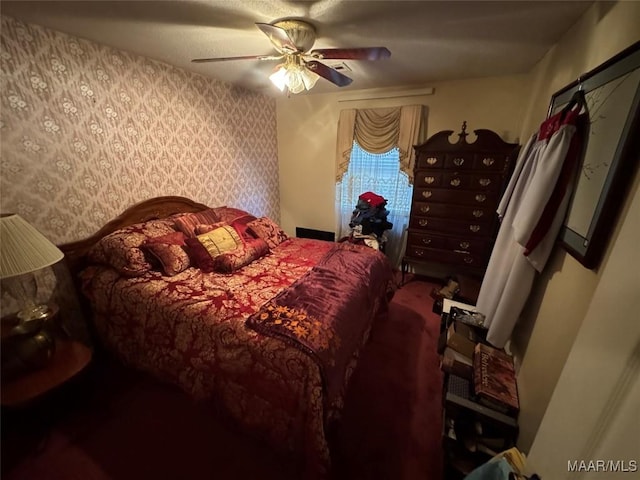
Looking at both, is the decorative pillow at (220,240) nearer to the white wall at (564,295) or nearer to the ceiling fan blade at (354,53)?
the ceiling fan blade at (354,53)

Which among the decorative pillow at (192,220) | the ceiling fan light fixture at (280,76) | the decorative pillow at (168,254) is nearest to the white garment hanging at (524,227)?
the ceiling fan light fixture at (280,76)

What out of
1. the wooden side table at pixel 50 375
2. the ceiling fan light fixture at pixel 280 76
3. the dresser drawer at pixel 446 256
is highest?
the ceiling fan light fixture at pixel 280 76

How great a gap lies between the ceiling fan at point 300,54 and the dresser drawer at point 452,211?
1569 mm

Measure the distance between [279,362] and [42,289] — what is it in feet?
6.08

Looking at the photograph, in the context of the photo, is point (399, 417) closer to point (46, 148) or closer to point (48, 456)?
point (48, 456)

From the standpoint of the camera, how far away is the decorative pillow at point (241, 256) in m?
2.04

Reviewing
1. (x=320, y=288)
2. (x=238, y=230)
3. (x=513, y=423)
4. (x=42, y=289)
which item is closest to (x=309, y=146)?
(x=238, y=230)

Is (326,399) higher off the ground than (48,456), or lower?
higher

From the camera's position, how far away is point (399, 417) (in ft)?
5.39

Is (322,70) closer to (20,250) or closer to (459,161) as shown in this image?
(459,161)

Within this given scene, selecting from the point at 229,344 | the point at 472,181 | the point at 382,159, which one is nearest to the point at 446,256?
the point at 472,181

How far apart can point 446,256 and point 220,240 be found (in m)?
2.33

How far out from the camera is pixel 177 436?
150 cm

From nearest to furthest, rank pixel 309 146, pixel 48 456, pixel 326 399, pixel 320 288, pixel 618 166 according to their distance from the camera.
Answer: pixel 618 166 → pixel 326 399 → pixel 48 456 → pixel 320 288 → pixel 309 146
